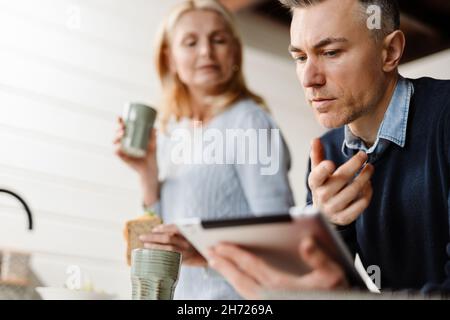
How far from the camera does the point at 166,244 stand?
118 cm

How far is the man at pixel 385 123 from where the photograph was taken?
114cm

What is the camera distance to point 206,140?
1.75 meters

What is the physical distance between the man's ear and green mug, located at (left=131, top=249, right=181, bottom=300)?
1.94ft

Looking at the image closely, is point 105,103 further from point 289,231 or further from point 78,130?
point 289,231

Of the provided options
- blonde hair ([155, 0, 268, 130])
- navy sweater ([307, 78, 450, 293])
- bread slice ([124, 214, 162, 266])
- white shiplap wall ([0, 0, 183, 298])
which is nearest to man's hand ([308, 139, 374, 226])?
navy sweater ([307, 78, 450, 293])

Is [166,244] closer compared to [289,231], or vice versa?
[289,231]

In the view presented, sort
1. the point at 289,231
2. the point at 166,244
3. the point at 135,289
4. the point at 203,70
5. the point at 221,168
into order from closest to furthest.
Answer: the point at 289,231 → the point at 135,289 → the point at 166,244 → the point at 221,168 → the point at 203,70

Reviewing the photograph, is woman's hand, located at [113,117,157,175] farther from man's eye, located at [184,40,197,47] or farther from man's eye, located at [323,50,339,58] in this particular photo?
man's eye, located at [323,50,339,58]

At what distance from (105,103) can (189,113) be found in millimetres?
577

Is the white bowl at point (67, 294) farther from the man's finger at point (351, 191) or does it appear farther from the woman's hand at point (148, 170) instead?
the woman's hand at point (148, 170)

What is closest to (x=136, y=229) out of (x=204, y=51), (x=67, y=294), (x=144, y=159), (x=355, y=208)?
(x=67, y=294)

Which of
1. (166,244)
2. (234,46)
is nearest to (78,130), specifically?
(234,46)

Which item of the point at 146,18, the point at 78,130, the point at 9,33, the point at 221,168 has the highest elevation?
the point at 146,18

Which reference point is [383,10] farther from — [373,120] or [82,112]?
[82,112]
